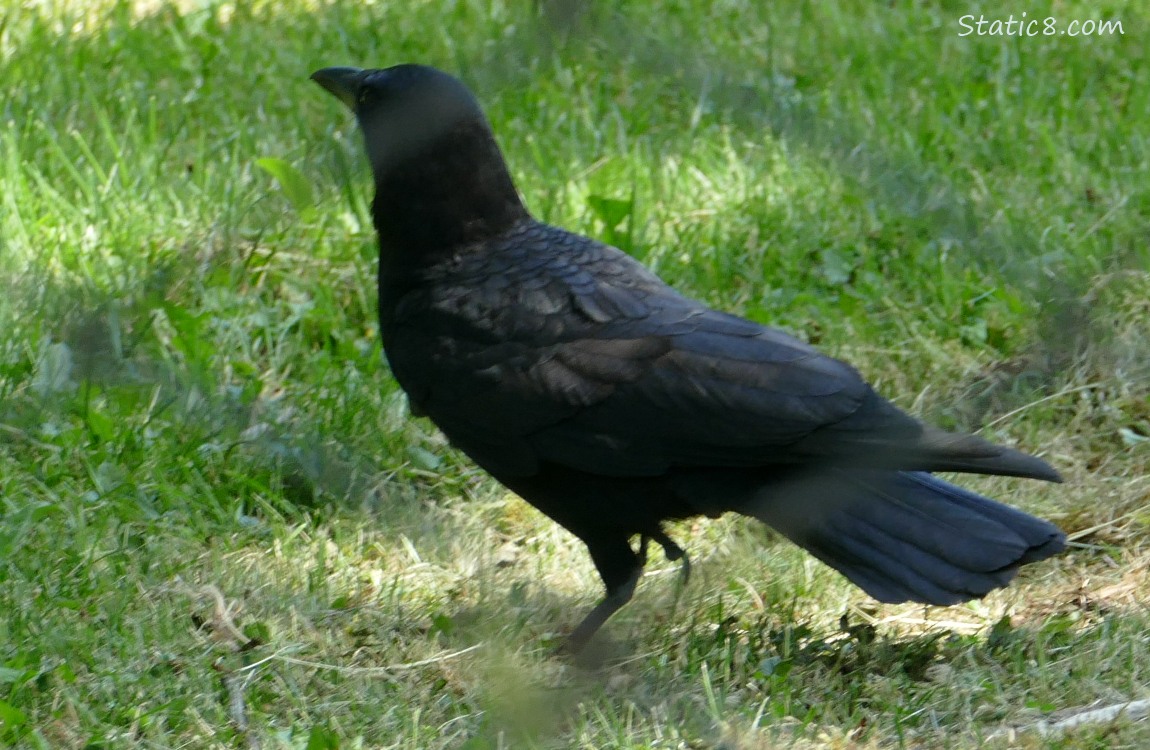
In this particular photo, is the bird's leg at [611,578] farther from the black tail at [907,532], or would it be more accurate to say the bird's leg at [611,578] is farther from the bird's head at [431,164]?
the bird's head at [431,164]

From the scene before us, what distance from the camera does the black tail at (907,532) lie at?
253cm

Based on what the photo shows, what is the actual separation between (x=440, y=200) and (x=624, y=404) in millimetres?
699

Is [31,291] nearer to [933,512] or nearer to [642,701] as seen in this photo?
[642,701]

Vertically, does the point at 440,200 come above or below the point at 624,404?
above

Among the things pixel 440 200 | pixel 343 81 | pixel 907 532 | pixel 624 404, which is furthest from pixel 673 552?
pixel 343 81

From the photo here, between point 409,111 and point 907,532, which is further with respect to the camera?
point 409,111

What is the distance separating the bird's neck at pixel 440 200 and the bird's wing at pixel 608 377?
0.32 feet

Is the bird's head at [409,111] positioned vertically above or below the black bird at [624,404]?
above

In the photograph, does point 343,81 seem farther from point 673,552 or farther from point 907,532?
point 907,532

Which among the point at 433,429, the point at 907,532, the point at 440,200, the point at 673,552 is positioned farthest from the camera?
the point at 433,429

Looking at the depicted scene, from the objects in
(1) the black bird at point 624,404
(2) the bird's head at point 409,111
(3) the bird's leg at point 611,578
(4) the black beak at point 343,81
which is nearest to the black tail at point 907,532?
(1) the black bird at point 624,404

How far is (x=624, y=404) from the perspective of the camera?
266 cm

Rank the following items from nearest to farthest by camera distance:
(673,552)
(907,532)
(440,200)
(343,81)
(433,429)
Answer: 1. (907,532)
2. (673,552)
3. (440,200)
4. (343,81)
5. (433,429)

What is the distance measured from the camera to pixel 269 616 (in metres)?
2.88
